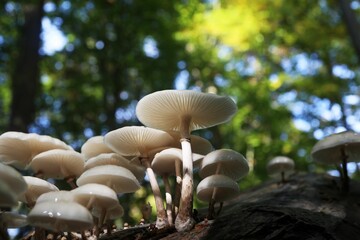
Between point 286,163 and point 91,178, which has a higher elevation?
point 91,178

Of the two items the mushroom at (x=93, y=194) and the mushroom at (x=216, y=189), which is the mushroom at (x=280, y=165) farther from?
the mushroom at (x=93, y=194)

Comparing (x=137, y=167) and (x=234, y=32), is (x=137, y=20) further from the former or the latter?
(x=137, y=167)

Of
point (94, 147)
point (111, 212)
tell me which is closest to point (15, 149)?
point (94, 147)

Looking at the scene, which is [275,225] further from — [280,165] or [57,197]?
[280,165]

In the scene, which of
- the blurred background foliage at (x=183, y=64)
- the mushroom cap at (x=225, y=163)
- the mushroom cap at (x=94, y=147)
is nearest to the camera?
the mushroom cap at (x=225, y=163)

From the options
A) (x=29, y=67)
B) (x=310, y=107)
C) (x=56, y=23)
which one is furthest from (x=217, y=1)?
(x=29, y=67)

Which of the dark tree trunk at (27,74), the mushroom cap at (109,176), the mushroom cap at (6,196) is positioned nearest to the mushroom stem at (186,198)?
the mushroom cap at (109,176)
